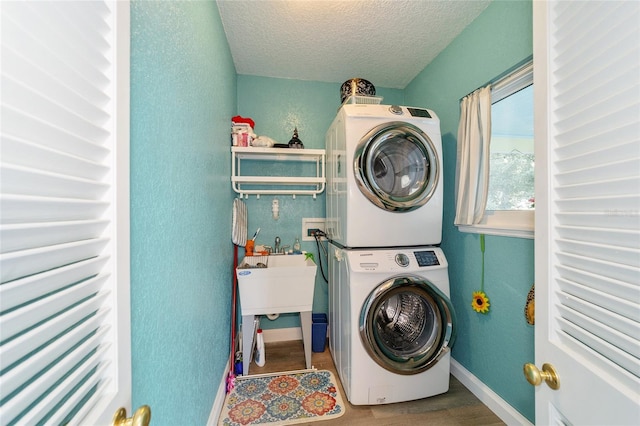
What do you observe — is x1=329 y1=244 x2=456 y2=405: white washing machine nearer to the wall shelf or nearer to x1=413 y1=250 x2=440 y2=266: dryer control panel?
x1=413 y1=250 x2=440 y2=266: dryer control panel

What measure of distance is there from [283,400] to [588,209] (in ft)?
5.96

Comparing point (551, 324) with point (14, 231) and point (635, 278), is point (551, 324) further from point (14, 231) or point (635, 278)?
→ point (14, 231)

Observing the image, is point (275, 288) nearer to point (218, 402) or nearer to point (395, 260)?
point (218, 402)

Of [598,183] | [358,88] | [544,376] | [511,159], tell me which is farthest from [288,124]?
[544,376]

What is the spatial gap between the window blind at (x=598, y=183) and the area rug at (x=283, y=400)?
142cm

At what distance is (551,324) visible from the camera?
0.65 m

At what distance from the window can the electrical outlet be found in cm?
124

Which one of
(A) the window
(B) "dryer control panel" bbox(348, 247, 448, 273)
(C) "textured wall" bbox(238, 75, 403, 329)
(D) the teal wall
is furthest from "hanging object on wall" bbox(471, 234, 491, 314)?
(C) "textured wall" bbox(238, 75, 403, 329)

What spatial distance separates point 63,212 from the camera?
342mm

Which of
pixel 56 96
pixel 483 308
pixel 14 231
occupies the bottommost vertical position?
pixel 483 308

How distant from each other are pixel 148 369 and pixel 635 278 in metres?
1.17

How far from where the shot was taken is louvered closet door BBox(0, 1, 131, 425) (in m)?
0.27

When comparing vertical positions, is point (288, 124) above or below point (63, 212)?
above

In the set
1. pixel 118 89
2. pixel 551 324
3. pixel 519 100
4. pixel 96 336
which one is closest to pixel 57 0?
pixel 118 89
